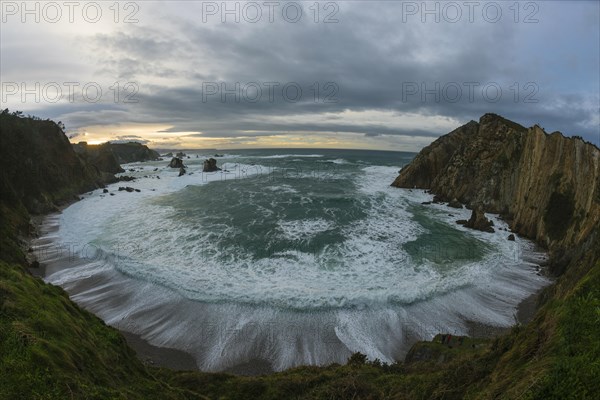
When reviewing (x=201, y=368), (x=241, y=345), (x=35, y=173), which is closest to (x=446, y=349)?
(x=241, y=345)

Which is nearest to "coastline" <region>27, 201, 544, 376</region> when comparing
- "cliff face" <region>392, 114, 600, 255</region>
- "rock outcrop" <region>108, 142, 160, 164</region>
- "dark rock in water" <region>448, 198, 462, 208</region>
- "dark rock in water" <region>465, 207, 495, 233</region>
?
"cliff face" <region>392, 114, 600, 255</region>

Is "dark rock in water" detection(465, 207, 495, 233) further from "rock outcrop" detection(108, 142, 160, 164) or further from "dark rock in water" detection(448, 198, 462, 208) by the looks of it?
"rock outcrop" detection(108, 142, 160, 164)

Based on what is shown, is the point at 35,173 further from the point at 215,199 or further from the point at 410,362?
the point at 410,362

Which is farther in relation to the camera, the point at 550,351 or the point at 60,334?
the point at 60,334

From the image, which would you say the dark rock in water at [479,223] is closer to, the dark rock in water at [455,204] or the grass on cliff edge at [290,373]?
the dark rock in water at [455,204]

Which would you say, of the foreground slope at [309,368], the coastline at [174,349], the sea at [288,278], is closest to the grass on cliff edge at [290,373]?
the foreground slope at [309,368]

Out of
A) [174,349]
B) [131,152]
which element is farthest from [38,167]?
[131,152]
